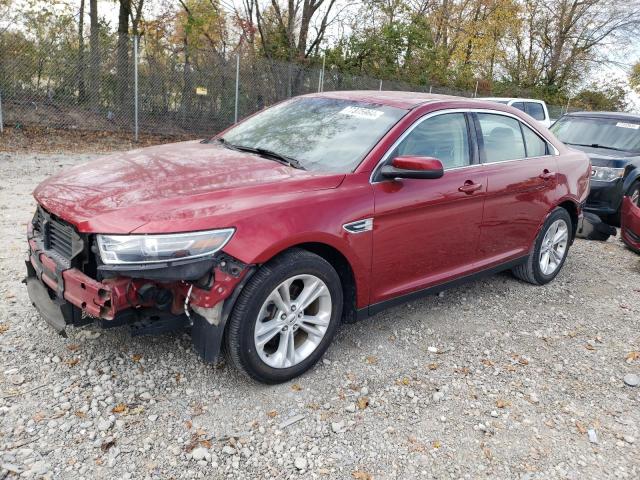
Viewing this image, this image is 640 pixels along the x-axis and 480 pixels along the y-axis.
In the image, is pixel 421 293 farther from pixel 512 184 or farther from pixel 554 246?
pixel 554 246

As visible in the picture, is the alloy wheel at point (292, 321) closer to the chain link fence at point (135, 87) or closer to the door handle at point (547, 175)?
the door handle at point (547, 175)

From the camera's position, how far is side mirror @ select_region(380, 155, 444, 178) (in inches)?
126

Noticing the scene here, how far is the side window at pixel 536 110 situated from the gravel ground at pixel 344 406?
10.9 meters

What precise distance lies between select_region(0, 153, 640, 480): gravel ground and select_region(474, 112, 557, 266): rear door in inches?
28.8

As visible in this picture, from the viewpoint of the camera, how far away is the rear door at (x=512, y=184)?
414 centimetres

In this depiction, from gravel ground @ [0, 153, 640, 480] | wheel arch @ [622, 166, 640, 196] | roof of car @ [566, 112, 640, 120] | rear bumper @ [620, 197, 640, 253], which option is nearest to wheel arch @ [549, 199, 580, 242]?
rear bumper @ [620, 197, 640, 253]

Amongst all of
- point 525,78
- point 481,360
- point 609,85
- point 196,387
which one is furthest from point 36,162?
point 609,85

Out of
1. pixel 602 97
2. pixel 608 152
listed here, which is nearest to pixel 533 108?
pixel 608 152

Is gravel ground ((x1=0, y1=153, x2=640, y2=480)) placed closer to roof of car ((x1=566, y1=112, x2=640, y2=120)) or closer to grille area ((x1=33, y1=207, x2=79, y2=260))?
grille area ((x1=33, y1=207, x2=79, y2=260))

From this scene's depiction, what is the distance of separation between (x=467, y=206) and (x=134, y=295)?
2469mm

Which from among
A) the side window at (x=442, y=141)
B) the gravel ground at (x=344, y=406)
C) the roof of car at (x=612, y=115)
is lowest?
the gravel ground at (x=344, y=406)

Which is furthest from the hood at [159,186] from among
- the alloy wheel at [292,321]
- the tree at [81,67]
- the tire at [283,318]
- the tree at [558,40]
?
the tree at [558,40]

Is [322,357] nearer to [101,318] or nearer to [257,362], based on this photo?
[257,362]

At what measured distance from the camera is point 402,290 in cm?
361
